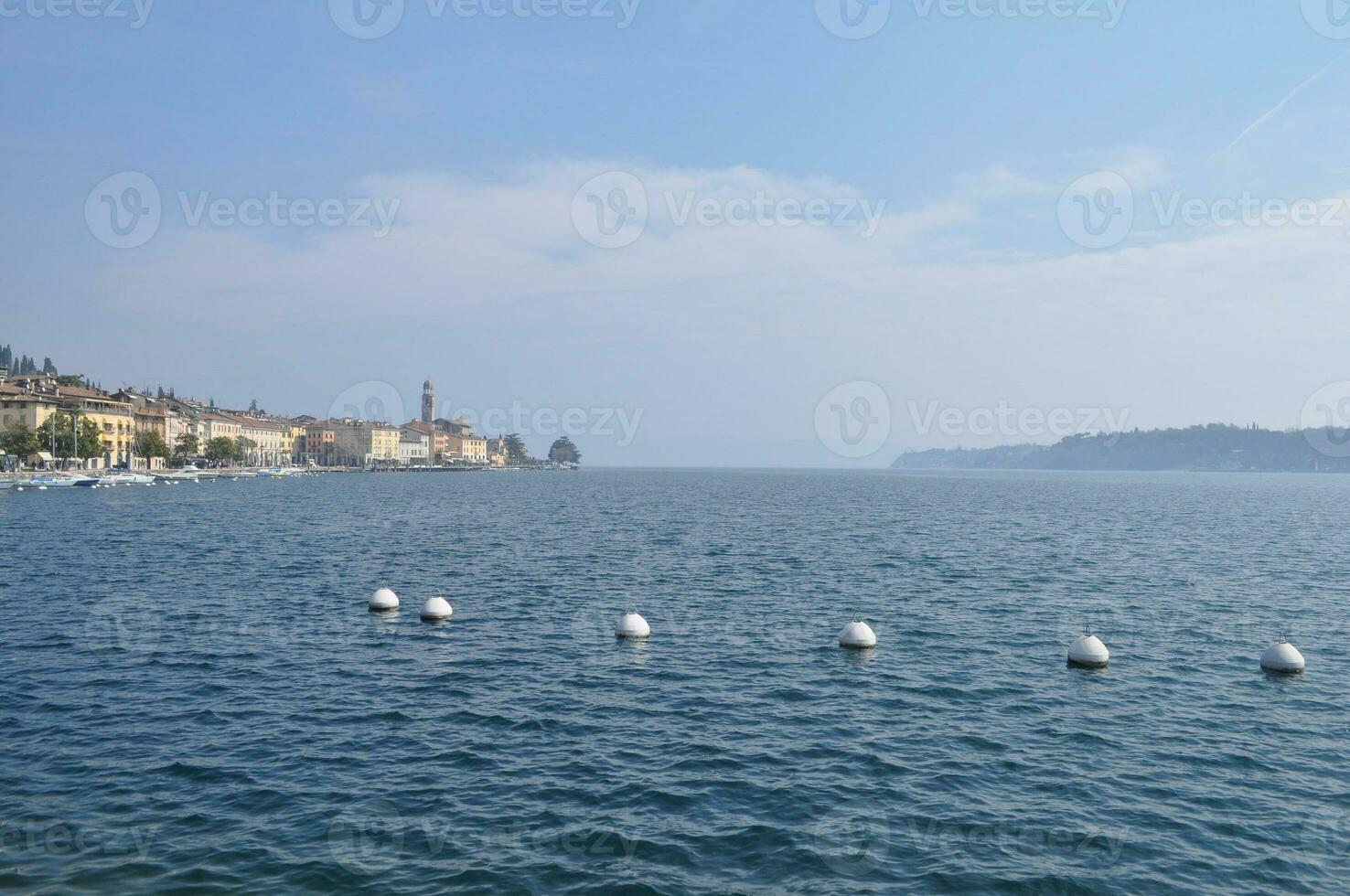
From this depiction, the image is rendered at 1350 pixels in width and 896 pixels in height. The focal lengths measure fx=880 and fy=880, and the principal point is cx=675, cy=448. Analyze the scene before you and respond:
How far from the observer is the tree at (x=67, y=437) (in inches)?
6727

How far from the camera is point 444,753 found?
75.3 feet

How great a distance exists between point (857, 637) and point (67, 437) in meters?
186

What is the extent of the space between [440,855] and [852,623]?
72.9ft

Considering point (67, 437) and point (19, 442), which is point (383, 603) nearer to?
point (19, 442)

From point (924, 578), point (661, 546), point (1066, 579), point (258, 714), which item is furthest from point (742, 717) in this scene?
point (661, 546)

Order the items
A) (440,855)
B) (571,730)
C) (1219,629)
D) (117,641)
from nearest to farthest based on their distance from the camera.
Result: (440,855) < (571,730) < (117,641) < (1219,629)

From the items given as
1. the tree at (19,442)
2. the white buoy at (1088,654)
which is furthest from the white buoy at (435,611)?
the tree at (19,442)

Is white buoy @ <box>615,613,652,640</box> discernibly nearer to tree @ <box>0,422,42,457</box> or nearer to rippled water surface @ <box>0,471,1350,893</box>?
rippled water surface @ <box>0,471,1350,893</box>

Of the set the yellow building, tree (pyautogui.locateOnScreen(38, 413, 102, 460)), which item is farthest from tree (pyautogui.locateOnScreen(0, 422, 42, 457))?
the yellow building

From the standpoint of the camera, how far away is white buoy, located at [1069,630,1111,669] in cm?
3256

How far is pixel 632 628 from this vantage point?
36812 mm

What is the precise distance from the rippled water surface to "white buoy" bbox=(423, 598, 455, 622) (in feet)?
3.63

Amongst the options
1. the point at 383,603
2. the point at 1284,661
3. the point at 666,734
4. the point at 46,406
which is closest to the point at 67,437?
the point at 46,406

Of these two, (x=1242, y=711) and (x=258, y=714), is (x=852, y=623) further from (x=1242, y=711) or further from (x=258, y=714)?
(x=258, y=714)
